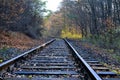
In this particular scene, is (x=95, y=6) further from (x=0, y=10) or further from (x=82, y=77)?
(x=82, y=77)

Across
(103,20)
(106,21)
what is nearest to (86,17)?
(103,20)

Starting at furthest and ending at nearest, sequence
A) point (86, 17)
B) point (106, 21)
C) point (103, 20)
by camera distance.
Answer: point (86, 17), point (103, 20), point (106, 21)

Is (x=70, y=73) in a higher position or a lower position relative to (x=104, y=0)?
lower

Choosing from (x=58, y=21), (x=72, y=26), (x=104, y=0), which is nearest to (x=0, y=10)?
(x=104, y=0)

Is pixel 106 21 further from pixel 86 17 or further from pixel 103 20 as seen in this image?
pixel 86 17

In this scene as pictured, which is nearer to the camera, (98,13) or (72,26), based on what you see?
(98,13)

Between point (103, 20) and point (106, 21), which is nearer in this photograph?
point (106, 21)

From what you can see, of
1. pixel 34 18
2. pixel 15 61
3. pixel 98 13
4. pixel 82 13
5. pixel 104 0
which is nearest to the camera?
pixel 15 61

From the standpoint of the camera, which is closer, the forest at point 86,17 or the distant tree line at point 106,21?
the forest at point 86,17

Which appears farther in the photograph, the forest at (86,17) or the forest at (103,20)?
the forest at (103,20)

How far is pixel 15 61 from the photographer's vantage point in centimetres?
897

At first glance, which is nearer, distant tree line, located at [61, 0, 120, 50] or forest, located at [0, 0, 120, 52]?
forest, located at [0, 0, 120, 52]

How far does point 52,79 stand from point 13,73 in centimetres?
127

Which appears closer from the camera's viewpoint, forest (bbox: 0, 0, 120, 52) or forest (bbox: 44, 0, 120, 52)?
forest (bbox: 0, 0, 120, 52)
